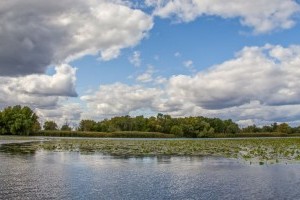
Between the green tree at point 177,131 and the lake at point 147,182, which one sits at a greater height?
the green tree at point 177,131

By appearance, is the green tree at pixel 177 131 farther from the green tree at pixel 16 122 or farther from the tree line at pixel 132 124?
the green tree at pixel 16 122

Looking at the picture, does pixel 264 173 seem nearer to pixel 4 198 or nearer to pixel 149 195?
pixel 149 195

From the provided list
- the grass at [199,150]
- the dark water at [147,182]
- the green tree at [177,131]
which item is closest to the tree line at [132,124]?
the green tree at [177,131]

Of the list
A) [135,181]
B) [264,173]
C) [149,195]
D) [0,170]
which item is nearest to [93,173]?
[135,181]

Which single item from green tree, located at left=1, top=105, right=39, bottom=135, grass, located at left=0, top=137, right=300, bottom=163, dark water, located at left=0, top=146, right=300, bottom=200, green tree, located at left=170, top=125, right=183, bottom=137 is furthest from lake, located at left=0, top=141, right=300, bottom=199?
green tree, located at left=170, top=125, right=183, bottom=137

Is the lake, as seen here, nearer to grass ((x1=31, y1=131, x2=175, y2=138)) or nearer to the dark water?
the dark water

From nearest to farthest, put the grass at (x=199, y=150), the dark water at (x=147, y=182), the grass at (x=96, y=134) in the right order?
the dark water at (x=147, y=182) < the grass at (x=199, y=150) < the grass at (x=96, y=134)

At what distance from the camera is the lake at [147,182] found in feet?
59.1

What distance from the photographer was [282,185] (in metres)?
21.1

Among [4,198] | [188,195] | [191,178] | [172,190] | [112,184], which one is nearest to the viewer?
[4,198]

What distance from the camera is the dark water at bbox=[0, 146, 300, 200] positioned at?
1799 cm

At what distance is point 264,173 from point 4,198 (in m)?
16.7

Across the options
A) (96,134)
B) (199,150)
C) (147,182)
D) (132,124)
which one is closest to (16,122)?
(96,134)

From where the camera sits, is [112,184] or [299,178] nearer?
[112,184]
